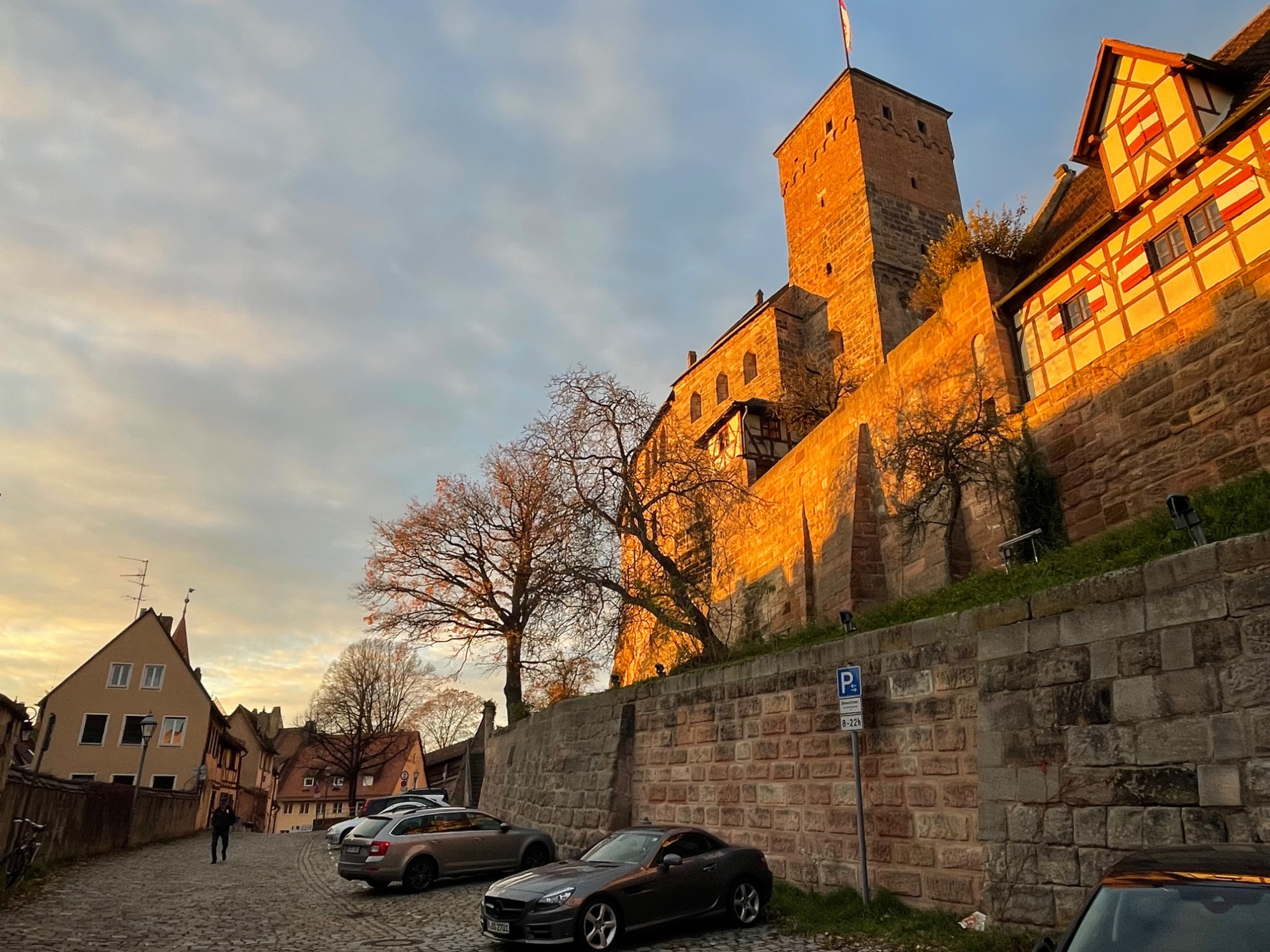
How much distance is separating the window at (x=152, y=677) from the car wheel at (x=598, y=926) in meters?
38.6

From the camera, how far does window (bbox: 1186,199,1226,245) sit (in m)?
12.4

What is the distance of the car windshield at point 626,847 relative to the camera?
916 centimetres

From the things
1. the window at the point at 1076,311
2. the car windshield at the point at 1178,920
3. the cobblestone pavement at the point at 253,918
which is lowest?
the cobblestone pavement at the point at 253,918

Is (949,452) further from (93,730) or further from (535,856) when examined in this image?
(93,730)

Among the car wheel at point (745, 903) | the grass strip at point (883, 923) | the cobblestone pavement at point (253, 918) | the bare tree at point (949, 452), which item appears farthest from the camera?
the bare tree at point (949, 452)

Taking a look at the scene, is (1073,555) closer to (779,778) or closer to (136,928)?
(779,778)

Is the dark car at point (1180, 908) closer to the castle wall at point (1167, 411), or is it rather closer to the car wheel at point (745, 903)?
the car wheel at point (745, 903)

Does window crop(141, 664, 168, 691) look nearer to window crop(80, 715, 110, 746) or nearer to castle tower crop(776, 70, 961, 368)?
window crop(80, 715, 110, 746)

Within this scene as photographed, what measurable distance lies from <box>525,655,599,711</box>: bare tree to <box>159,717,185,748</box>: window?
2105 cm

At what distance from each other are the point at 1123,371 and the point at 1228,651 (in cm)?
862

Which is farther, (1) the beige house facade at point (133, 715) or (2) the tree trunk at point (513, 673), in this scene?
(1) the beige house facade at point (133, 715)

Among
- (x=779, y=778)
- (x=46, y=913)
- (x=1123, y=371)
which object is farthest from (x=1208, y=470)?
(x=46, y=913)

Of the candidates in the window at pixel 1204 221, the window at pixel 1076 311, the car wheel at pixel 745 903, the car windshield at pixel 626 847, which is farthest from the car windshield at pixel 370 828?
the window at pixel 1204 221

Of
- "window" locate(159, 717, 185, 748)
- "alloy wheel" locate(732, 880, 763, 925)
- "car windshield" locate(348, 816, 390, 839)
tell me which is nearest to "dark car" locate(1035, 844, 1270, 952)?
"alloy wheel" locate(732, 880, 763, 925)
